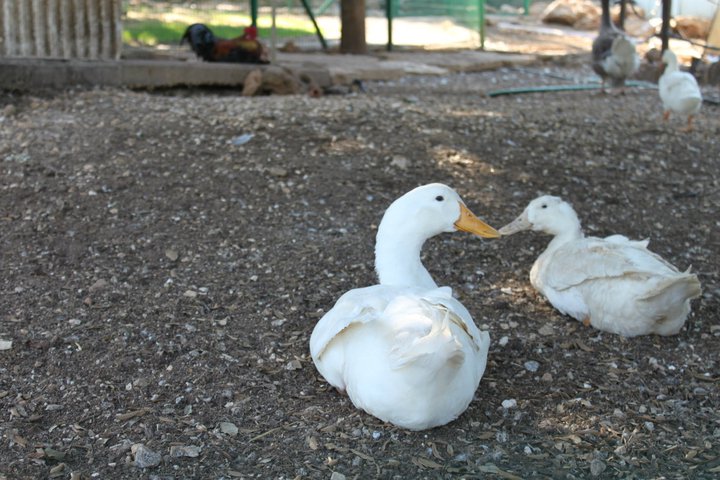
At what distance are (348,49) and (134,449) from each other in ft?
31.8

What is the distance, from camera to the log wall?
330 inches

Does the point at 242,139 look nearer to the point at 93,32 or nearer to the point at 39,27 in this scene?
the point at 93,32

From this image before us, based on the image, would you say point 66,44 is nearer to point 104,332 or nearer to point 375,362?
point 104,332

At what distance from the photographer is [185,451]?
329 centimetres

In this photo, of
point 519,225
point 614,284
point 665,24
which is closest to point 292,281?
point 519,225

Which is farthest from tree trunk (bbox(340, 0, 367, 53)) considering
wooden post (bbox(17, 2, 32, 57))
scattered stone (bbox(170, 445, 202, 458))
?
scattered stone (bbox(170, 445, 202, 458))

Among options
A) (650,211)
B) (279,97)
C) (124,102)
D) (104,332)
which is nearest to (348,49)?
(279,97)

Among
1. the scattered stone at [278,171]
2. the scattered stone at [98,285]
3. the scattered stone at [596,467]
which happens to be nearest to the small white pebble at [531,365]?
the scattered stone at [596,467]

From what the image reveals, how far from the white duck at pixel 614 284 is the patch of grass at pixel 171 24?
8205 millimetres

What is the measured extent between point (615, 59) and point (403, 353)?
27.4 ft

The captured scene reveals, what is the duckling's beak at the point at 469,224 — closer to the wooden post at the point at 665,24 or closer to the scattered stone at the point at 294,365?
the scattered stone at the point at 294,365

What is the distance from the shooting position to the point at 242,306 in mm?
4496

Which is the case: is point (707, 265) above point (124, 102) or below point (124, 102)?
below

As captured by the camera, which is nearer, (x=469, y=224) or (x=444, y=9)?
(x=469, y=224)
